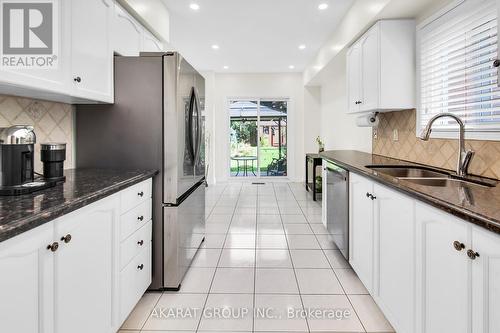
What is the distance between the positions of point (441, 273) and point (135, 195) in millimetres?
1659

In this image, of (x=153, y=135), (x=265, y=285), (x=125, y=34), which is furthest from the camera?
(x=125, y=34)

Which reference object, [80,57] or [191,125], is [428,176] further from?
[80,57]

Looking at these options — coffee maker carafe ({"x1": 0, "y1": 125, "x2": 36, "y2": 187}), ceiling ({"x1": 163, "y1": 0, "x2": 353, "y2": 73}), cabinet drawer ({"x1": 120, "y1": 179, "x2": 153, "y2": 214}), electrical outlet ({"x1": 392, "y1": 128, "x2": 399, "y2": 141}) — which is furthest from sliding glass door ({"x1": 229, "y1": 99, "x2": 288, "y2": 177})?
coffee maker carafe ({"x1": 0, "y1": 125, "x2": 36, "y2": 187})

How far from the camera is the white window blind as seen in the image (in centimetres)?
187

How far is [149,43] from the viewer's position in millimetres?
3219

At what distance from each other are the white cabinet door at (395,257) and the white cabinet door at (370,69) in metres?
1.29

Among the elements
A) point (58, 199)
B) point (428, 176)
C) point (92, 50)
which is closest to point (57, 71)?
point (92, 50)

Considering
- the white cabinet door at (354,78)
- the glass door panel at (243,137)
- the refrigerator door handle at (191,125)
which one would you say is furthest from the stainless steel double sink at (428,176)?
the glass door panel at (243,137)

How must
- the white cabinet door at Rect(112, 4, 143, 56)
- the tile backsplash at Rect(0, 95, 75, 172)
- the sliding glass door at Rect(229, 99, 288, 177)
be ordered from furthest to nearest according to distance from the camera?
the sliding glass door at Rect(229, 99, 288, 177), the white cabinet door at Rect(112, 4, 143, 56), the tile backsplash at Rect(0, 95, 75, 172)

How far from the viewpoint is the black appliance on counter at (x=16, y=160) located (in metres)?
1.37

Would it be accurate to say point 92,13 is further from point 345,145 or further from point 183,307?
point 345,145

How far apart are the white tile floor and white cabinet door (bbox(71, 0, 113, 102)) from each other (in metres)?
1.50

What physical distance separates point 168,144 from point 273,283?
1.36 metres

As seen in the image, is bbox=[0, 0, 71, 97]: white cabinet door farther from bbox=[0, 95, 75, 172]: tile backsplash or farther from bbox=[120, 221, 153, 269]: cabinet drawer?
bbox=[120, 221, 153, 269]: cabinet drawer
